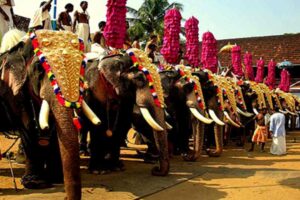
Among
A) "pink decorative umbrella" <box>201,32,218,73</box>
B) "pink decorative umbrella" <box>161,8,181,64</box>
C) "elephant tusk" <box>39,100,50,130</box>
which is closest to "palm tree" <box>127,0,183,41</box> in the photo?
"pink decorative umbrella" <box>201,32,218,73</box>

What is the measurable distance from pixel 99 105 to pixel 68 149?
2.92m

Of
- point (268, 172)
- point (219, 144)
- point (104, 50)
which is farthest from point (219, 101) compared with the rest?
point (104, 50)

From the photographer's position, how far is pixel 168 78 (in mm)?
9852

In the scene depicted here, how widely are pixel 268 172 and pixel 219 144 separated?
2.29 metres

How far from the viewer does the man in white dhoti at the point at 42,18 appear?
7.50 meters

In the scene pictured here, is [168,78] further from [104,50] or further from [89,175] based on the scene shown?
[89,175]

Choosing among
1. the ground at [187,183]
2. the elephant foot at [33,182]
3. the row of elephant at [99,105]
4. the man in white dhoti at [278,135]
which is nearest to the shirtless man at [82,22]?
the row of elephant at [99,105]

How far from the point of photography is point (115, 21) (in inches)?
309

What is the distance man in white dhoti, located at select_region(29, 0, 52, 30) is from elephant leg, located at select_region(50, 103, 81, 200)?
315 cm

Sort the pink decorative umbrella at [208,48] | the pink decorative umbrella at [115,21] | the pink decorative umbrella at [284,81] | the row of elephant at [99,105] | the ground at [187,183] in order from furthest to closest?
the pink decorative umbrella at [284,81]
the pink decorative umbrella at [208,48]
the pink decorative umbrella at [115,21]
the ground at [187,183]
the row of elephant at [99,105]

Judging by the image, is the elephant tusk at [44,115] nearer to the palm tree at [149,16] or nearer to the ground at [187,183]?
the ground at [187,183]

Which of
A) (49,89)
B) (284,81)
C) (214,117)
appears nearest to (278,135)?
(214,117)

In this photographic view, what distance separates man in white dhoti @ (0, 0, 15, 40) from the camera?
8.29 m

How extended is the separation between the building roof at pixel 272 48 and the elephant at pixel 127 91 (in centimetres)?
2576
